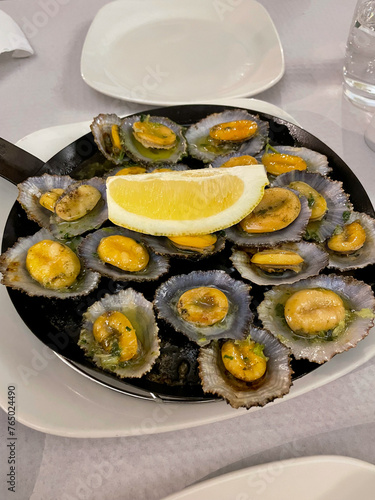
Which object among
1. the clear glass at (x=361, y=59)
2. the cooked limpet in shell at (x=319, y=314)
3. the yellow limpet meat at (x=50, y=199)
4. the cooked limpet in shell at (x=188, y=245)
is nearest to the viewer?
the cooked limpet in shell at (x=319, y=314)

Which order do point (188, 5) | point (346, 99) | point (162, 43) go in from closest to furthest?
point (346, 99)
point (162, 43)
point (188, 5)

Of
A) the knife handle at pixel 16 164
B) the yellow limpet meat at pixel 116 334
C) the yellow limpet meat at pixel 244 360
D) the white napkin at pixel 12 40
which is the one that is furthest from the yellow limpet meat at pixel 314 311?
the white napkin at pixel 12 40

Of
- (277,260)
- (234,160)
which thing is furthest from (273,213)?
(234,160)

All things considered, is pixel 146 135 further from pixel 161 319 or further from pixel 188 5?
pixel 188 5

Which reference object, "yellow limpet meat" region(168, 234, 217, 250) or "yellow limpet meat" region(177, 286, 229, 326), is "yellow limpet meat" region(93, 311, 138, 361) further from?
"yellow limpet meat" region(168, 234, 217, 250)

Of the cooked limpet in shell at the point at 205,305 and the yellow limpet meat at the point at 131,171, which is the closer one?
the cooked limpet in shell at the point at 205,305

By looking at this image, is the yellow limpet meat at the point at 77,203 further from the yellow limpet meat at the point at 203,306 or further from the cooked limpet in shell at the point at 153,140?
the yellow limpet meat at the point at 203,306

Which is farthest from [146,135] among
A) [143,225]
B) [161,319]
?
[161,319]
